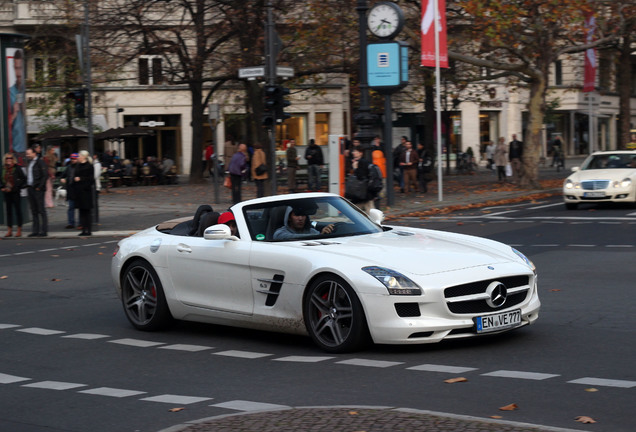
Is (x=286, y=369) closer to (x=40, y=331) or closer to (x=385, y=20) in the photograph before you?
(x=40, y=331)

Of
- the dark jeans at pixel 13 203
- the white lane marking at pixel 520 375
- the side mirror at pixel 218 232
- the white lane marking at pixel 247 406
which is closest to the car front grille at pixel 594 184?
the dark jeans at pixel 13 203

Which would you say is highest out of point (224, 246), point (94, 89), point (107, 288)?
point (94, 89)

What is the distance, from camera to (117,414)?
259 inches

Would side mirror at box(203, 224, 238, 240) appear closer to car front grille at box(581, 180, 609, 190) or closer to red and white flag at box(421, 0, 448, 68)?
car front grille at box(581, 180, 609, 190)

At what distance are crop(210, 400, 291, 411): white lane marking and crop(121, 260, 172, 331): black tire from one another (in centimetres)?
348

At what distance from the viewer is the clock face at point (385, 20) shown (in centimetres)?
2770

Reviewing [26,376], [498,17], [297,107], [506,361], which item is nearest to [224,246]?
[26,376]

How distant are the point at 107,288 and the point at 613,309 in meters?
6.82

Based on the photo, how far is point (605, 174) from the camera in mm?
25594

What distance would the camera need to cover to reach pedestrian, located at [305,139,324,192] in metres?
36.3

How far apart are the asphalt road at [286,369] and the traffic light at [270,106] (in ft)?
36.8

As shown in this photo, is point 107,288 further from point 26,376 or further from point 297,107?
point 297,107

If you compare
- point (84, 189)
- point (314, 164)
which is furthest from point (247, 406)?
point (314, 164)

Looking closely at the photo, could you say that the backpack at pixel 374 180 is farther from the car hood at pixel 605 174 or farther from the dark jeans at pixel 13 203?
the dark jeans at pixel 13 203
